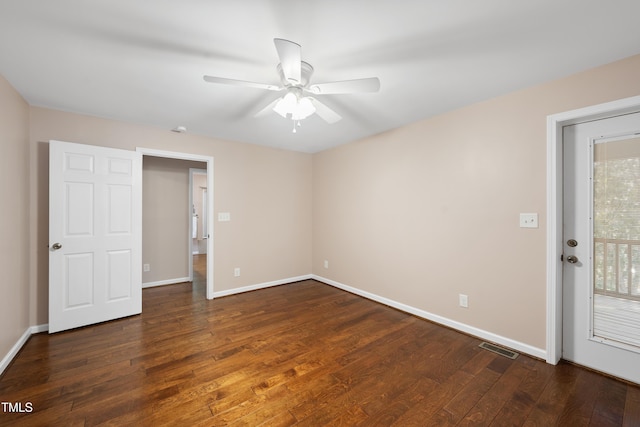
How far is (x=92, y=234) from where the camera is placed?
2.94 meters

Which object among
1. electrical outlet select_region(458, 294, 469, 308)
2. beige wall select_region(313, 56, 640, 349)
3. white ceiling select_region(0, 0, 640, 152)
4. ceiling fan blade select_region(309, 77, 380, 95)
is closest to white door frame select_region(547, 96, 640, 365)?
beige wall select_region(313, 56, 640, 349)

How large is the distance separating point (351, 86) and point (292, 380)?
7.13 feet

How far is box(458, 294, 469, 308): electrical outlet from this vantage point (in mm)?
2730

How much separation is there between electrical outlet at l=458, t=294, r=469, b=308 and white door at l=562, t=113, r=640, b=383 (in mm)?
748

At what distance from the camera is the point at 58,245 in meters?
2.72

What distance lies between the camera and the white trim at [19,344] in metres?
2.08

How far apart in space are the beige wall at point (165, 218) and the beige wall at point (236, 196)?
0.53ft

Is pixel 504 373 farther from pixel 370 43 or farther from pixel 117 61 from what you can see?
pixel 117 61

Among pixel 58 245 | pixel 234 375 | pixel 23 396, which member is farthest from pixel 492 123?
pixel 58 245

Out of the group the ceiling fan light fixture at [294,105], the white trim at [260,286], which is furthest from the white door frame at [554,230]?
the white trim at [260,286]

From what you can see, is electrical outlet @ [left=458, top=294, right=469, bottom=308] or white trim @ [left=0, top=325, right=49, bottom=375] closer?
white trim @ [left=0, top=325, right=49, bottom=375]

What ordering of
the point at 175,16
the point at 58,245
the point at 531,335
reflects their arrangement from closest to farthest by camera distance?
the point at 175,16 < the point at 531,335 < the point at 58,245

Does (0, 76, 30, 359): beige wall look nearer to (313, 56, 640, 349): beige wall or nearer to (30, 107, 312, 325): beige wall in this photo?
(30, 107, 312, 325): beige wall

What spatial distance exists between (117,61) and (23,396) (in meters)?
2.45
